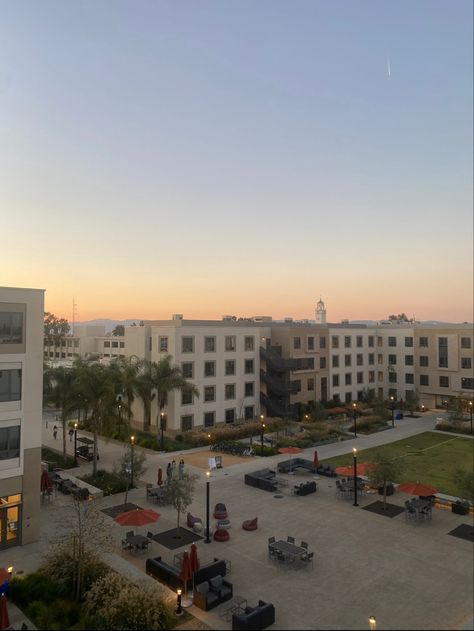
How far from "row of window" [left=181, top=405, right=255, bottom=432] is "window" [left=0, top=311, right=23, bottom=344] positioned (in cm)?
2763

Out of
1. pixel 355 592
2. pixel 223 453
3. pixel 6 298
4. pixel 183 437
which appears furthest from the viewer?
pixel 183 437

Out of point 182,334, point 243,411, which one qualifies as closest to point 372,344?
point 243,411

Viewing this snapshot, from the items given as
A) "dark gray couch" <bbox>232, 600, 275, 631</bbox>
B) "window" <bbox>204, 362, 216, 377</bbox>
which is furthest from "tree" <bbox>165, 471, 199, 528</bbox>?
"window" <bbox>204, 362, 216, 377</bbox>

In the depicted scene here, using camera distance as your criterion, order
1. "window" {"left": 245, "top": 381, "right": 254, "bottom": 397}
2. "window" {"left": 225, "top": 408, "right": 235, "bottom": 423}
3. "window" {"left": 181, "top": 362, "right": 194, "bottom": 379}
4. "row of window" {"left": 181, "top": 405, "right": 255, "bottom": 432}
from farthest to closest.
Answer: "window" {"left": 245, "top": 381, "right": 254, "bottom": 397} → "window" {"left": 225, "top": 408, "right": 235, "bottom": 423} → "window" {"left": 181, "top": 362, "right": 194, "bottom": 379} → "row of window" {"left": 181, "top": 405, "right": 255, "bottom": 432}

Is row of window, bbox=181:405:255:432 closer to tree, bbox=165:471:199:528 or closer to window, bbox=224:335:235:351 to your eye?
window, bbox=224:335:235:351

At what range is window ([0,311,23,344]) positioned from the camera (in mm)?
22172

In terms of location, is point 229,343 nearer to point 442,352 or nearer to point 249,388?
point 249,388

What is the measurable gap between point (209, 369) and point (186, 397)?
15.0 feet

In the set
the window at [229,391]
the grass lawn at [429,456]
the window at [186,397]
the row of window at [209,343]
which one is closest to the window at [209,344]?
the row of window at [209,343]

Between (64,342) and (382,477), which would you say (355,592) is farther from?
(64,342)

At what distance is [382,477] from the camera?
86.1ft

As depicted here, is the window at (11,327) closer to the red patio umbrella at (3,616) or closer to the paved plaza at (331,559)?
the paved plaza at (331,559)

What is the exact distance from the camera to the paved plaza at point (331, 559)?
45.3ft

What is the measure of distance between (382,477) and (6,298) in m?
22.5
